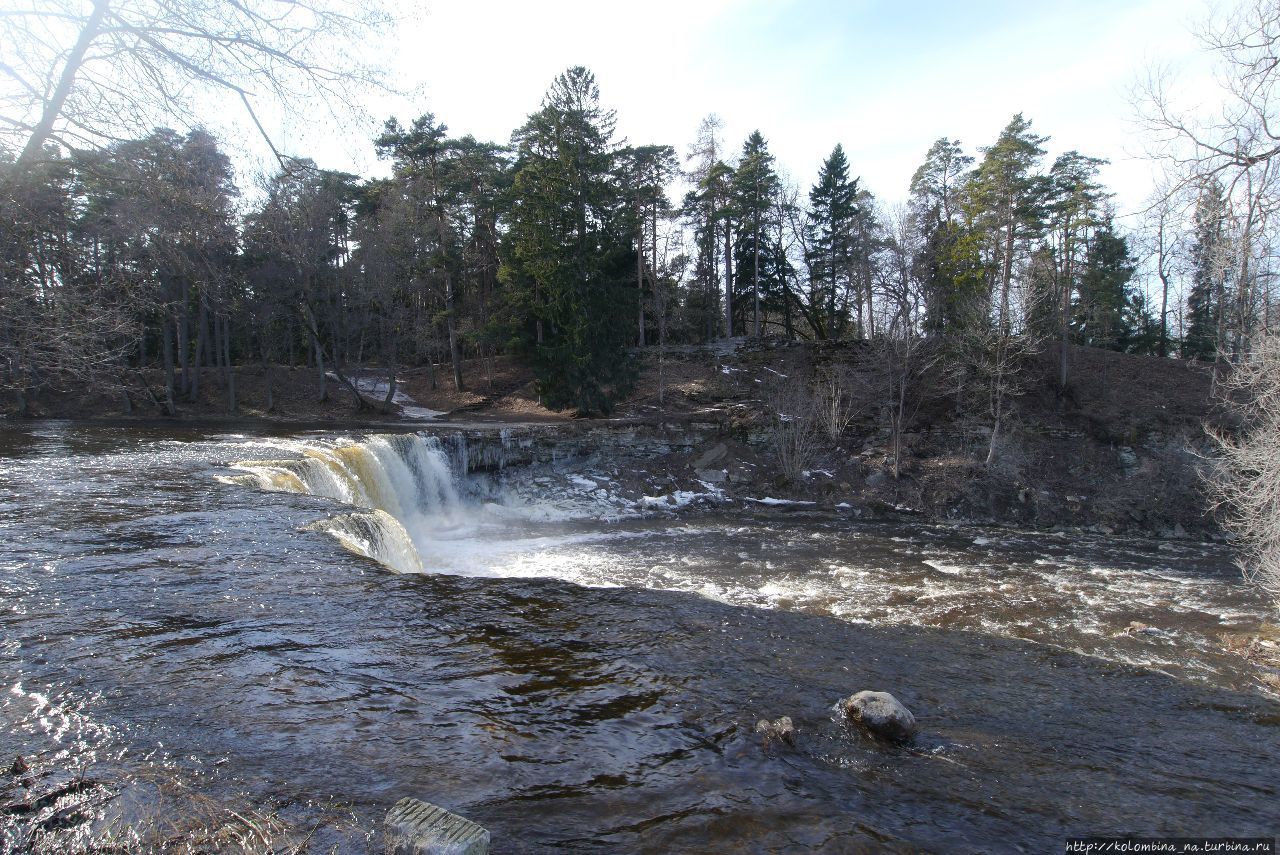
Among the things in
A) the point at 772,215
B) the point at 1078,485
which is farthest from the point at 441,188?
the point at 1078,485

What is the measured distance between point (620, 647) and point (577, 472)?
14.7 metres

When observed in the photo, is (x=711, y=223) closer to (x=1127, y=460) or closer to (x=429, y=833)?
(x=1127, y=460)

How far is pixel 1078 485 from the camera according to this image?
66.7ft

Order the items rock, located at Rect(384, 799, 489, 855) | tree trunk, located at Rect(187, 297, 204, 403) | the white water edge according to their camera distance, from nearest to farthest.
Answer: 1. rock, located at Rect(384, 799, 489, 855)
2. the white water edge
3. tree trunk, located at Rect(187, 297, 204, 403)

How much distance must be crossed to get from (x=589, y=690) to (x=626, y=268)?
2420 centimetres

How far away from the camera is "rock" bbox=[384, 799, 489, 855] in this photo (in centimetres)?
279

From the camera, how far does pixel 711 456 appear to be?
21469mm

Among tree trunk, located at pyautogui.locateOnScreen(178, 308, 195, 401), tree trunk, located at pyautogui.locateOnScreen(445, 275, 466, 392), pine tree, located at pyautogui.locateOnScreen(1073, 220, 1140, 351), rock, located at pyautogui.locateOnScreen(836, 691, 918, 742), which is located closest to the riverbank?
tree trunk, located at pyautogui.locateOnScreen(178, 308, 195, 401)

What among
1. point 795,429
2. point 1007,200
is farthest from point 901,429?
point 1007,200

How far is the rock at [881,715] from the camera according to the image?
4.66m

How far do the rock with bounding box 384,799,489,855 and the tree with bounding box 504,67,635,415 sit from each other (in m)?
22.7

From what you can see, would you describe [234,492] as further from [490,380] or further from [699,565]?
[490,380]

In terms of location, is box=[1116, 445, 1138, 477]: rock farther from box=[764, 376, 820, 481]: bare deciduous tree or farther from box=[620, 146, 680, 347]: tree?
box=[620, 146, 680, 347]: tree

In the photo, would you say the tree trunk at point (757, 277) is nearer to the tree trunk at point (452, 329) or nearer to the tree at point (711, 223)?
the tree at point (711, 223)
